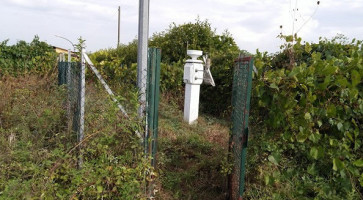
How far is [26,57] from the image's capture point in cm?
964

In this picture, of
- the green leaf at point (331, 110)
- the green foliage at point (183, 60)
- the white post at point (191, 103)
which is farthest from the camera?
the green foliage at point (183, 60)

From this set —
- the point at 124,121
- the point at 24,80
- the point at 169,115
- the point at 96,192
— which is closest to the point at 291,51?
the point at 124,121

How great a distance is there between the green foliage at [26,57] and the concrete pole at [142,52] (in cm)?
601

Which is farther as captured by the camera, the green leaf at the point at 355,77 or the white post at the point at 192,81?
the white post at the point at 192,81

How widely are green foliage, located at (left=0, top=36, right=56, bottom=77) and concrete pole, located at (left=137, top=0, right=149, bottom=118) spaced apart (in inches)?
237

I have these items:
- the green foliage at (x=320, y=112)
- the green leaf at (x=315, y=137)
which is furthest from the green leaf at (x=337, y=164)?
the green leaf at (x=315, y=137)

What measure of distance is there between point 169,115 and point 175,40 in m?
5.24

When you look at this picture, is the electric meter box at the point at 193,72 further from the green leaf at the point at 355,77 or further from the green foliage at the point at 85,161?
the green leaf at the point at 355,77

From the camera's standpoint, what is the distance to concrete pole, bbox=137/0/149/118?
3.38 metres

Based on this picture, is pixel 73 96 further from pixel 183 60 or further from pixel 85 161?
pixel 183 60

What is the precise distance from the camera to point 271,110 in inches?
111

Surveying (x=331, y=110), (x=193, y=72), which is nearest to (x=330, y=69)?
(x=331, y=110)

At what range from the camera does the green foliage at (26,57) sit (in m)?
8.88

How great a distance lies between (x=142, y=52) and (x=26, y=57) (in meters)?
7.54
